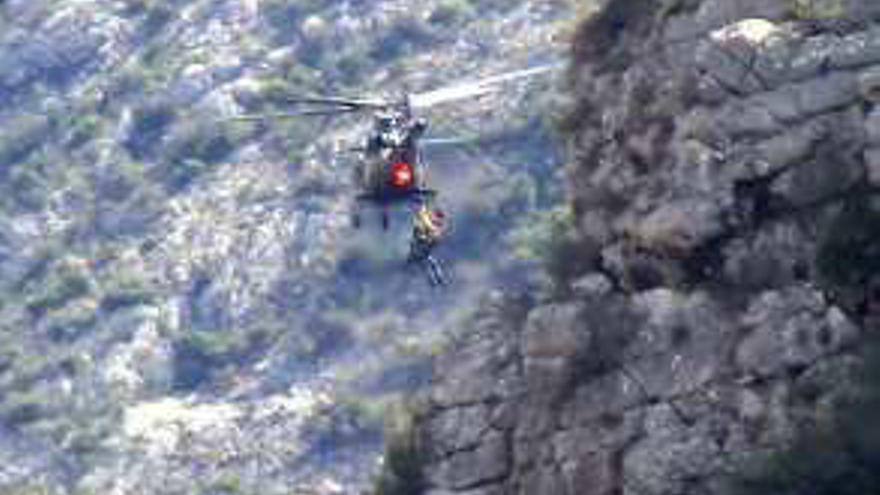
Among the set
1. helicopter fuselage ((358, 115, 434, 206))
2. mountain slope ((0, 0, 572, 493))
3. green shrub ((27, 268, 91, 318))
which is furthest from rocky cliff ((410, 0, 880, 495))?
green shrub ((27, 268, 91, 318))

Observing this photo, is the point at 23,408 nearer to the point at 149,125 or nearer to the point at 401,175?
the point at 149,125

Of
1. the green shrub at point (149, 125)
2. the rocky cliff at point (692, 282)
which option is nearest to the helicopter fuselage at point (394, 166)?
the rocky cliff at point (692, 282)

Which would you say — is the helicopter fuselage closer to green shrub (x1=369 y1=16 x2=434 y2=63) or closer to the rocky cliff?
the rocky cliff

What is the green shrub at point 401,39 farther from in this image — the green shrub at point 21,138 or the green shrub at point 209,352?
the green shrub at point 209,352

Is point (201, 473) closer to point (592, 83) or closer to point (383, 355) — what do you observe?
point (383, 355)

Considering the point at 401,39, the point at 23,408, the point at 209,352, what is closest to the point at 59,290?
the point at 23,408

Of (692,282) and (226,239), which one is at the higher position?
(692,282)
